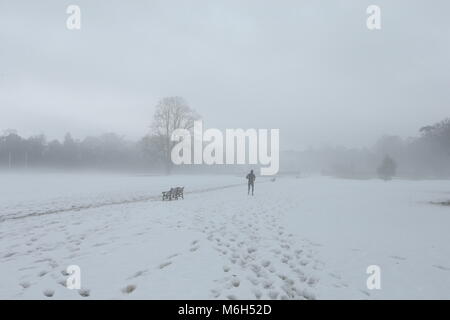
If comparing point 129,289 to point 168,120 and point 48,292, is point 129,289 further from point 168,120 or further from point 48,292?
point 168,120

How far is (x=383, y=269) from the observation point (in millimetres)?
5379

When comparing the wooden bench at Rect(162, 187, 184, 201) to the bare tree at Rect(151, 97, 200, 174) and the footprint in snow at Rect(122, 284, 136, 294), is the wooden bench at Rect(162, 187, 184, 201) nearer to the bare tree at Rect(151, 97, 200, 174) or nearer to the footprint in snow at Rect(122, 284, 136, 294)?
the footprint in snow at Rect(122, 284, 136, 294)

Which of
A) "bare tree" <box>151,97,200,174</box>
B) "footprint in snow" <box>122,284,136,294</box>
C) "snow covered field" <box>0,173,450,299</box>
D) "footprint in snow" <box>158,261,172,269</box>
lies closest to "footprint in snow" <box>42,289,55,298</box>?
"snow covered field" <box>0,173,450,299</box>

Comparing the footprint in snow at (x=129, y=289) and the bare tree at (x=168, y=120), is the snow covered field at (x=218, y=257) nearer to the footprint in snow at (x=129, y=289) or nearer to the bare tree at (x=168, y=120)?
the footprint in snow at (x=129, y=289)

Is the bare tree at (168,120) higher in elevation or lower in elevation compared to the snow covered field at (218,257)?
higher

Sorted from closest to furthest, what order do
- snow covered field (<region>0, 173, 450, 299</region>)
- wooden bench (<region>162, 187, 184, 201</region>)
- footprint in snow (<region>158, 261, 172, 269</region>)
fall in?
snow covered field (<region>0, 173, 450, 299</region>)
footprint in snow (<region>158, 261, 172, 269</region>)
wooden bench (<region>162, 187, 184, 201</region>)

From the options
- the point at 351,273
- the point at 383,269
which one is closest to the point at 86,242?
the point at 351,273

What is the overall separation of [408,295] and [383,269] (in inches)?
41.9

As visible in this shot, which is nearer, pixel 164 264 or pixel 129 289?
A: pixel 129 289

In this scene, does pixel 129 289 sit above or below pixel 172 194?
above

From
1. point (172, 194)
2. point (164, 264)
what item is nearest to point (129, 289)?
point (164, 264)

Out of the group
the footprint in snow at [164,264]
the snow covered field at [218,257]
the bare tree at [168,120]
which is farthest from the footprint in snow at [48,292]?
the bare tree at [168,120]
